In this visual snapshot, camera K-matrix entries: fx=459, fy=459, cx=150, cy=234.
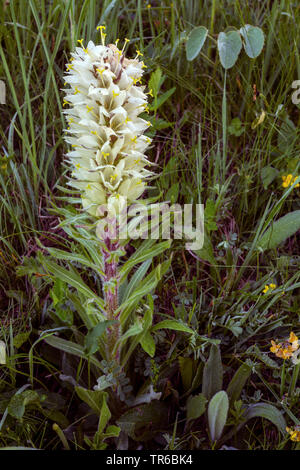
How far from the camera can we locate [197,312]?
2.08m

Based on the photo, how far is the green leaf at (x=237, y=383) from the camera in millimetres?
1869

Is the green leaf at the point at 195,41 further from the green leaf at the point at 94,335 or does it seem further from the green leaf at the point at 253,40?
the green leaf at the point at 94,335

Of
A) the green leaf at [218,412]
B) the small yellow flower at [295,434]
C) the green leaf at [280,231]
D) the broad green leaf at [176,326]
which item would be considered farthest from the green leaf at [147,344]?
the green leaf at [280,231]

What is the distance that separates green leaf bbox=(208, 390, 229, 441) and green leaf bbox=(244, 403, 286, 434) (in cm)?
13

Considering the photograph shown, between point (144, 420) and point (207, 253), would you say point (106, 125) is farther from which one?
point (144, 420)

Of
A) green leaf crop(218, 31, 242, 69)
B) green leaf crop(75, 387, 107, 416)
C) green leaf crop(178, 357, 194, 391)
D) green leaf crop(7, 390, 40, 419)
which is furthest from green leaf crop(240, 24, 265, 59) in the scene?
green leaf crop(7, 390, 40, 419)

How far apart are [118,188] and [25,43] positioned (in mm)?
1576

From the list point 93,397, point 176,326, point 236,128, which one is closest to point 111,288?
point 176,326

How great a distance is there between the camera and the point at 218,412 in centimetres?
177

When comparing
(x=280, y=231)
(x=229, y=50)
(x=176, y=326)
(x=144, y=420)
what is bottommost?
(x=144, y=420)

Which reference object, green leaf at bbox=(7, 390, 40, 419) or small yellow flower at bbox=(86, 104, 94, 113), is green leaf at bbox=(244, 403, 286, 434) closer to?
green leaf at bbox=(7, 390, 40, 419)

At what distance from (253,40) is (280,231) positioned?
963 millimetres
